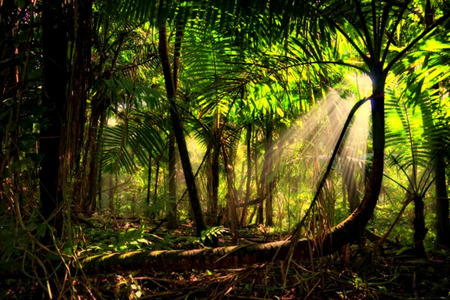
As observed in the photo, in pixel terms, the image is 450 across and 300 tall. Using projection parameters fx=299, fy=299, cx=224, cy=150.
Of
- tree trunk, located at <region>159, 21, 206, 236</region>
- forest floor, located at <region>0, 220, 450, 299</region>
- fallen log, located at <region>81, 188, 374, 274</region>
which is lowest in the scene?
forest floor, located at <region>0, 220, 450, 299</region>

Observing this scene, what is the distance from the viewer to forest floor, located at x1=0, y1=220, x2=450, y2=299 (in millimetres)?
1893

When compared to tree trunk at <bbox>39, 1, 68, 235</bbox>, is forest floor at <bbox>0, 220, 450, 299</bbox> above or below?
below

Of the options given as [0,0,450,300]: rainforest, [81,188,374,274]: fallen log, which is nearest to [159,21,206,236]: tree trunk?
[0,0,450,300]: rainforest

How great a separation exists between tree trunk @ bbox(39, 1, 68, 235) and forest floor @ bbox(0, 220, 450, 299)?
1.39 feet

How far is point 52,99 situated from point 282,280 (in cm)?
214

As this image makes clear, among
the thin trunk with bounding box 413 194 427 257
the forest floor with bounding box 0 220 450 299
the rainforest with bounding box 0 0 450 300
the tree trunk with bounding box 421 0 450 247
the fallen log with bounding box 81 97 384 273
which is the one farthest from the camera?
the tree trunk with bounding box 421 0 450 247

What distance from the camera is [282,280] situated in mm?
2482

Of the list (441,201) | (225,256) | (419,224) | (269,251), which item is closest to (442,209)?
(441,201)

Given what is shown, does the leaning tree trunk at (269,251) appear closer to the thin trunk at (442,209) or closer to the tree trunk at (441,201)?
the tree trunk at (441,201)

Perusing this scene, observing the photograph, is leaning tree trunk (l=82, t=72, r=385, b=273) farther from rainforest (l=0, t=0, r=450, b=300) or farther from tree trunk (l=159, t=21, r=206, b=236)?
tree trunk (l=159, t=21, r=206, b=236)

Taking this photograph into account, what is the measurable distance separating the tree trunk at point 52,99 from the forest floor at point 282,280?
425 millimetres

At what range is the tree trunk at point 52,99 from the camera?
5.02 feet

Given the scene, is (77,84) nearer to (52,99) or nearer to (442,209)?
(52,99)

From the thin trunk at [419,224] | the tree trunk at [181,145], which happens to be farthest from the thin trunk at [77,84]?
the thin trunk at [419,224]
